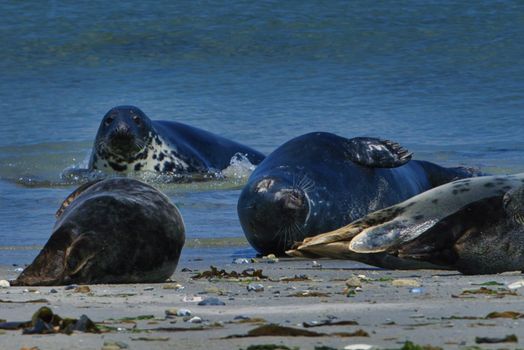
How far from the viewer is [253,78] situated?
2020cm

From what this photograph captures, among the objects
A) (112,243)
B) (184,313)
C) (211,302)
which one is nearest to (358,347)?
(184,313)

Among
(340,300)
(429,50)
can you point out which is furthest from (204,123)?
(340,300)

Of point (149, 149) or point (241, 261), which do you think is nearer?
point (241, 261)

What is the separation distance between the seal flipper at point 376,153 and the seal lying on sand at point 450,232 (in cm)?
157

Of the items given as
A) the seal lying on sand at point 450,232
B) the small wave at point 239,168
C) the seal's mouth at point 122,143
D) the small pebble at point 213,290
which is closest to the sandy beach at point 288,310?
the small pebble at point 213,290

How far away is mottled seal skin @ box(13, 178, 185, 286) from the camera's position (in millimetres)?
5277

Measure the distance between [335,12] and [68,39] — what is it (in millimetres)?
4821

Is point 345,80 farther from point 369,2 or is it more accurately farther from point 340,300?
point 340,300

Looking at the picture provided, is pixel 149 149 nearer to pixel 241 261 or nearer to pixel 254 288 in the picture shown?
pixel 241 261

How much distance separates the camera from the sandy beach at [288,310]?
340 centimetres

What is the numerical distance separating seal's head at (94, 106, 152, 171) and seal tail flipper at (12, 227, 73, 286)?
6920 mm

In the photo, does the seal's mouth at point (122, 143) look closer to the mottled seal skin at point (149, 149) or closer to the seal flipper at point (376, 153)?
the mottled seal skin at point (149, 149)

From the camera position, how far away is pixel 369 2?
25094 mm

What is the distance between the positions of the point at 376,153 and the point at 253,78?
12.4 metres
